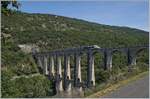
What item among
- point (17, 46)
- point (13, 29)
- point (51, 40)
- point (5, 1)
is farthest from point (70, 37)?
point (5, 1)

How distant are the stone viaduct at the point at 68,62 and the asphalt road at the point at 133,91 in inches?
1759

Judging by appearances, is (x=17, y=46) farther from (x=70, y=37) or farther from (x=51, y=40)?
(x=70, y=37)

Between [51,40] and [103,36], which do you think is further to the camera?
[103,36]

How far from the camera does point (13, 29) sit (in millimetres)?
161500

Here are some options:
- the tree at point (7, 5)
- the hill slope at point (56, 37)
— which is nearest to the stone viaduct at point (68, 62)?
the hill slope at point (56, 37)

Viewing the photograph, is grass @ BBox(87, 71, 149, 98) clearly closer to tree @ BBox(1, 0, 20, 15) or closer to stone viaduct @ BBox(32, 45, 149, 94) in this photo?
tree @ BBox(1, 0, 20, 15)

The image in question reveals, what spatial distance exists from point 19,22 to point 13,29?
1958cm

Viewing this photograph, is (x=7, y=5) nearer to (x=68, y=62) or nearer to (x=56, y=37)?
(x=68, y=62)

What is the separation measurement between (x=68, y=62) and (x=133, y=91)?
75124 mm

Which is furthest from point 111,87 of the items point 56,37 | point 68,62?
point 56,37

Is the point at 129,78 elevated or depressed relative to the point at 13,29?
depressed

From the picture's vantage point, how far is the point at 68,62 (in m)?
88.0

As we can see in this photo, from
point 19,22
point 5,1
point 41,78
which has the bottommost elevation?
point 41,78

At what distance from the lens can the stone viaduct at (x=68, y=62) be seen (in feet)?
245
